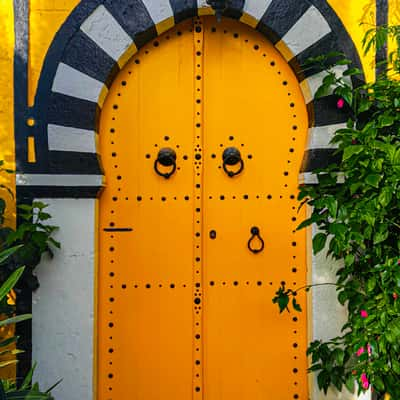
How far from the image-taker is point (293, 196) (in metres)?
3.42

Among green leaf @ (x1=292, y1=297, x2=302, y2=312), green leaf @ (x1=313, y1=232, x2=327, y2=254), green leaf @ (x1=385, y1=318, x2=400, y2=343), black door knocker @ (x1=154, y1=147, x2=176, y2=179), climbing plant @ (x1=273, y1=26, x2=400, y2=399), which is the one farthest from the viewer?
black door knocker @ (x1=154, y1=147, x2=176, y2=179)

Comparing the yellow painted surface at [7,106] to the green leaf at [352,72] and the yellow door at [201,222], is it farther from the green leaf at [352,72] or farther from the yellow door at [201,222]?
the green leaf at [352,72]

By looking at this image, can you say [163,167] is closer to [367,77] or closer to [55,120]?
[55,120]

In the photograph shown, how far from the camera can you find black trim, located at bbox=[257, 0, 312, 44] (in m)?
3.31

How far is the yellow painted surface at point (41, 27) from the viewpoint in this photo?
11.0ft

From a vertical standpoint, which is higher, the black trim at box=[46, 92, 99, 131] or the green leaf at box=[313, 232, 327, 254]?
the black trim at box=[46, 92, 99, 131]

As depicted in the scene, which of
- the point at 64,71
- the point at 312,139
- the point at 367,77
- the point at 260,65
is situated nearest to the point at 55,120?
the point at 64,71

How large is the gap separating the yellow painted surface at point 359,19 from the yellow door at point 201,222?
419mm

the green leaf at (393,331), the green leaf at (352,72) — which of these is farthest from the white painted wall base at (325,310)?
the green leaf at (352,72)

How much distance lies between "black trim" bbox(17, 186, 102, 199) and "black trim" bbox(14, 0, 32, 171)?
0.16 meters

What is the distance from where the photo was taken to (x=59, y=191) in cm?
329

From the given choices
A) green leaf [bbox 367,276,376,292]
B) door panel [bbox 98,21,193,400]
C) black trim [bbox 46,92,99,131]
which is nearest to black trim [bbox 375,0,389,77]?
door panel [bbox 98,21,193,400]

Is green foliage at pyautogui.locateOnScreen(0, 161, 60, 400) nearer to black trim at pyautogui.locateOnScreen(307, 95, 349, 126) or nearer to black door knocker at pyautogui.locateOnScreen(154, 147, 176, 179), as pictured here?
black door knocker at pyautogui.locateOnScreen(154, 147, 176, 179)

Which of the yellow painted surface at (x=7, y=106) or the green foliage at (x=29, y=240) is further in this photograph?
the yellow painted surface at (x=7, y=106)
